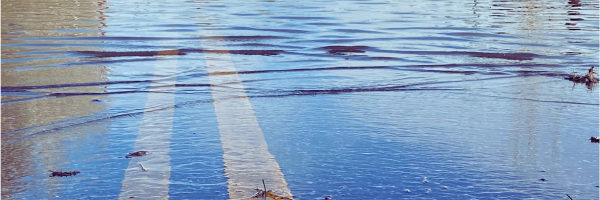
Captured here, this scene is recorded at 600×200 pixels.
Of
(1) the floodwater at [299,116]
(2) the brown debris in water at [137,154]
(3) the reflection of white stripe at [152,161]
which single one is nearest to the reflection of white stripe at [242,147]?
(1) the floodwater at [299,116]

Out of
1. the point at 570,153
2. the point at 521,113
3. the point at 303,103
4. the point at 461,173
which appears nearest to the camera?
the point at 461,173

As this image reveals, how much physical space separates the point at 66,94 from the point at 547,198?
3.70 meters

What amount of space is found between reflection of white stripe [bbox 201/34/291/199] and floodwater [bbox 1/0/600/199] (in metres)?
0.01

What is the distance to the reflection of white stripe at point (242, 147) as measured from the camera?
3.08m

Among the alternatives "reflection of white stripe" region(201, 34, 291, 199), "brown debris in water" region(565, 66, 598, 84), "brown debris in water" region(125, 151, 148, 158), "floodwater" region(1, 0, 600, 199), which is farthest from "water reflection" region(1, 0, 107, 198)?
"brown debris in water" region(565, 66, 598, 84)

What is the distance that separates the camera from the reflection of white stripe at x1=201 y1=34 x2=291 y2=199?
308 centimetres

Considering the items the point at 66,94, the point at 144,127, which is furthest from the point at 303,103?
the point at 66,94

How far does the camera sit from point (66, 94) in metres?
5.40

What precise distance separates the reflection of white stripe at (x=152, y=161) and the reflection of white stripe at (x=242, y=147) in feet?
0.93

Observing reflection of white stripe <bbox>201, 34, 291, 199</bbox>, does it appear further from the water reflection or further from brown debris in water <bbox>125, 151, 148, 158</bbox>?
the water reflection

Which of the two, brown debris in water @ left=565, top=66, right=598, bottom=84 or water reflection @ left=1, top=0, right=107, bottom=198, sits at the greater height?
water reflection @ left=1, top=0, right=107, bottom=198

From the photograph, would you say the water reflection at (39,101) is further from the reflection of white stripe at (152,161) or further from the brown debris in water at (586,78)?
the brown debris in water at (586,78)

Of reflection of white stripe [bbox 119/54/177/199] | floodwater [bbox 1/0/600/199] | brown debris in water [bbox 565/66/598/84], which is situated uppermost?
reflection of white stripe [bbox 119/54/177/199]

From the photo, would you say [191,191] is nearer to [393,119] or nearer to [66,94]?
[393,119]
